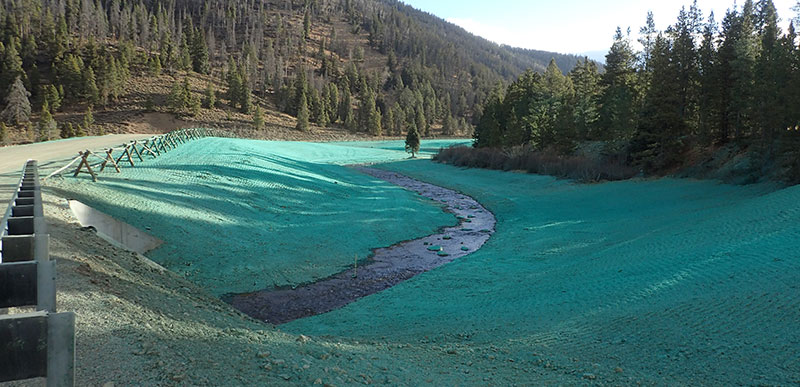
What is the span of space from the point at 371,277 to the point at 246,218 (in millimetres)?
6291

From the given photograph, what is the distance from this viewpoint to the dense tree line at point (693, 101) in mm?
24922

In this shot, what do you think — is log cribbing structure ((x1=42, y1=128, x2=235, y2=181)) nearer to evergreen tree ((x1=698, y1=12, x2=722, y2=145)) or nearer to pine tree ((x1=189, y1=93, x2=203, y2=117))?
evergreen tree ((x1=698, y1=12, x2=722, y2=145))

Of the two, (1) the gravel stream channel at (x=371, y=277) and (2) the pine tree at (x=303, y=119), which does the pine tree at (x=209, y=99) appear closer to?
(2) the pine tree at (x=303, y=119)

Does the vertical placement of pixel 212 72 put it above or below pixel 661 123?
above

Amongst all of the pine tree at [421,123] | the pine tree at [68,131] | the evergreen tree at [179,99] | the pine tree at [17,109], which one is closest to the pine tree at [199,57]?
the evergreen tree at [179,99]

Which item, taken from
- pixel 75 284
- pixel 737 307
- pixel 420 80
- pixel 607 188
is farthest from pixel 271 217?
pixel 420 80

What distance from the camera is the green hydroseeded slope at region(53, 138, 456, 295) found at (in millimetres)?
13227

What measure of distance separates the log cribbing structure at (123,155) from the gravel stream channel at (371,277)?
9218 mm

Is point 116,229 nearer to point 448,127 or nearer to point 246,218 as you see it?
point 246,218

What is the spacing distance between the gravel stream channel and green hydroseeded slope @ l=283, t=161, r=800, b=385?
2.85 feet

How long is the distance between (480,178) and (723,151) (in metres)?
18.2

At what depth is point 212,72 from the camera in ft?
379

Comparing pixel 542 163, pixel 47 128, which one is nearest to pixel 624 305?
pixel 542 163

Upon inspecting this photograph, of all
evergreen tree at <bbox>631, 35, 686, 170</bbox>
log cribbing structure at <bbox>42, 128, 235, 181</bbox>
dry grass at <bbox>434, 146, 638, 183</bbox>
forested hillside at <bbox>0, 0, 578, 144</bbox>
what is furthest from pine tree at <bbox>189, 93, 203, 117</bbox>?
evergreen tree at <bbox>631, 35, 686, 170</bbox>
